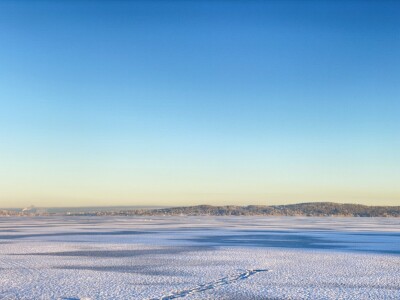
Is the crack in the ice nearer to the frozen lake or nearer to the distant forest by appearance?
the frozen lake

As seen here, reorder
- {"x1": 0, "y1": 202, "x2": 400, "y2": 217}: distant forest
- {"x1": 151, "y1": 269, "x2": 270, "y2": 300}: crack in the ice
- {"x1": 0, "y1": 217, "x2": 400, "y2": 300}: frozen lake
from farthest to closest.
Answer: {"x1": 0, "y1": 202, "x2": 400, "y2": 217}: distant forest < {"x1": 0, "y1": 217, "x2": 400, "y2": 300}: frozen lake < {"x1": 151, "y1": 269, "x2": 270, "y2": 300}: crack in the ice

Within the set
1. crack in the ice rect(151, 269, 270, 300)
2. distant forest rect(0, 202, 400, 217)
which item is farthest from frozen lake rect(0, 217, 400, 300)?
distant forest rect(0, 202, 400, 217)

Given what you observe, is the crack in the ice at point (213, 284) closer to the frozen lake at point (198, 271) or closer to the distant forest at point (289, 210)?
the frozen lake at point (198, 271)

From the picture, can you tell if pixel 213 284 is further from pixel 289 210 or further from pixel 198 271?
pixel 289 210

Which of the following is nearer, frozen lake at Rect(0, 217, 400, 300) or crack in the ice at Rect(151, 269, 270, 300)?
crack in the ice at Rect(151, 269, 270, 300)

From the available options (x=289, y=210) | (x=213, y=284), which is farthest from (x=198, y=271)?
(x=289, y=210)

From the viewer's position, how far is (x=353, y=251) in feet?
39.1

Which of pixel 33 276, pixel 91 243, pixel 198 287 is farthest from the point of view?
pixel 91 243

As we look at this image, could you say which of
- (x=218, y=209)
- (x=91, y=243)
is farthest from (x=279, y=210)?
(x=91, y=243)

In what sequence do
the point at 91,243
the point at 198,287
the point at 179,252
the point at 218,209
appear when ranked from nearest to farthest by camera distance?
1. the point at 198,287
2. the point at 179,252
3. the point at 91,243
4. the point at 218,209

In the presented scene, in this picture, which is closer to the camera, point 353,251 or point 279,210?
point 353,251

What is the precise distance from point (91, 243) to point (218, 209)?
45974 mm

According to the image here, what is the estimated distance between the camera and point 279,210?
5988 cm

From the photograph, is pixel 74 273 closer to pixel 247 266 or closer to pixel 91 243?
pixel 247 266
